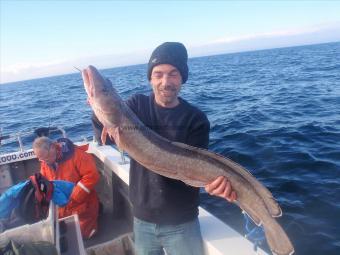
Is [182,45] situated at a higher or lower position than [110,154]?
higher

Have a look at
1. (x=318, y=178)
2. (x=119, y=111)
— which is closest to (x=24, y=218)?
(x=119, y=111)

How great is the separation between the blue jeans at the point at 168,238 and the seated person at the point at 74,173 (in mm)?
2533

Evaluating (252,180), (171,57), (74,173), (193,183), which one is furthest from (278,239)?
(74,173)

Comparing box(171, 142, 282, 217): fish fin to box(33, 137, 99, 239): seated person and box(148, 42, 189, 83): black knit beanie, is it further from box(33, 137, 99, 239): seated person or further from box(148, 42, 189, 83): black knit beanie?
box(33, 137, 99, 239): seated person

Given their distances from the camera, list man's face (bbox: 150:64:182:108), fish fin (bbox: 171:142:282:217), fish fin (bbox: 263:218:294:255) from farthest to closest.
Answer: man's face (bbox: 150:64:182:108)
fish fin (bbox: 171:142:282:217)
fish fin (bbox: 263:218:294:255)

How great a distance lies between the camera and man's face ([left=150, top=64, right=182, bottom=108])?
351 cm

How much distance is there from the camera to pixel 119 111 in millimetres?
3439

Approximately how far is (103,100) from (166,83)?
0.71 meters

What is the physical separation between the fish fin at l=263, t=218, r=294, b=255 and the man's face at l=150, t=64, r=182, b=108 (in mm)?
1664

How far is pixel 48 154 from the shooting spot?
5.82 m

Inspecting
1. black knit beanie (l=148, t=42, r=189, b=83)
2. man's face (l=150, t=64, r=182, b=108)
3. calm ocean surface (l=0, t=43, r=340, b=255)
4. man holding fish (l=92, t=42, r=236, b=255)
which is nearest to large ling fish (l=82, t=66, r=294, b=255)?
man holding fish (l=92, t=42, r=236, b=255)

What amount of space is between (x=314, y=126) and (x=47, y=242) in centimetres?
1172

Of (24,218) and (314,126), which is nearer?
(24,218)

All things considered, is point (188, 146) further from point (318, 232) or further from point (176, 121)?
point (318, 232)
